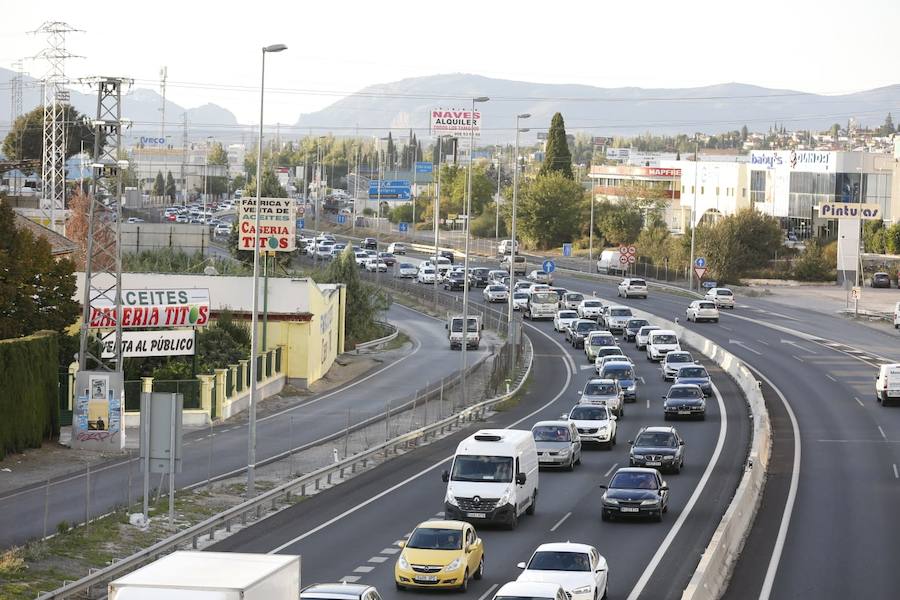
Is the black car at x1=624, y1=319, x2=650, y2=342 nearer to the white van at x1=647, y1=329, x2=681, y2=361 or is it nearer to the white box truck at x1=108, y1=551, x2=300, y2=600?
the white van at x1=647, y1=329, x2=681, y2=361

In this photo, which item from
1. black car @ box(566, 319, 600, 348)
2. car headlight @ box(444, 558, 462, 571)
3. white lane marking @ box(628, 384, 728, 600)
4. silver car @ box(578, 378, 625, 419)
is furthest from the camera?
black car @ box(566, 319, 600, 348)

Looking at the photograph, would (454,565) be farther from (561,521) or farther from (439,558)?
(561,521)

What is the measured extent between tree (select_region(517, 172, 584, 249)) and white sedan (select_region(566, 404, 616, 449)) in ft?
358

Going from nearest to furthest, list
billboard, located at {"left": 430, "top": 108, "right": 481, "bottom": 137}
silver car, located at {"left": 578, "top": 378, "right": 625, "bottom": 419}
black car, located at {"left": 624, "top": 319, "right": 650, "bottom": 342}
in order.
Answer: silver car, located at {"left": 578, "top": 378, "right": 625, "bottom": 419} < black car, located at {"left": 624, "top": 319, "right": 650, "bottom": 342} < billboard, located at {"left": 430, "top": 108, "right": 481, "bottom": 137}

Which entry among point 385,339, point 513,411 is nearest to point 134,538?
point 513,411

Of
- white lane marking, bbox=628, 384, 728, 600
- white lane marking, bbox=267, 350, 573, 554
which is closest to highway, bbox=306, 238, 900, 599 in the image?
white lane marking, bbox=628, 384, 728, 600

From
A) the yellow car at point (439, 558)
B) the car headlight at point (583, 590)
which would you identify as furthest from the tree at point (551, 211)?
the car headlight at point (583, 590)

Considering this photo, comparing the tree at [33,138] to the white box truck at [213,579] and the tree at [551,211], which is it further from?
the white box truck at [213,579]

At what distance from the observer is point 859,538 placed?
31.3 m

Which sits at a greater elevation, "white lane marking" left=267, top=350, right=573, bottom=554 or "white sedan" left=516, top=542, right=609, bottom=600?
"white sedan" left=516, top=542, right=609, bottom=600

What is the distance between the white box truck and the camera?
1448 centimetres

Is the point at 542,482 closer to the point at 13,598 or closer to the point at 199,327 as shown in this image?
the point at 13,598

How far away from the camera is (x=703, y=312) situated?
8469cm

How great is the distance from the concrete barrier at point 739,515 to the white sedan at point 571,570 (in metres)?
1.62
